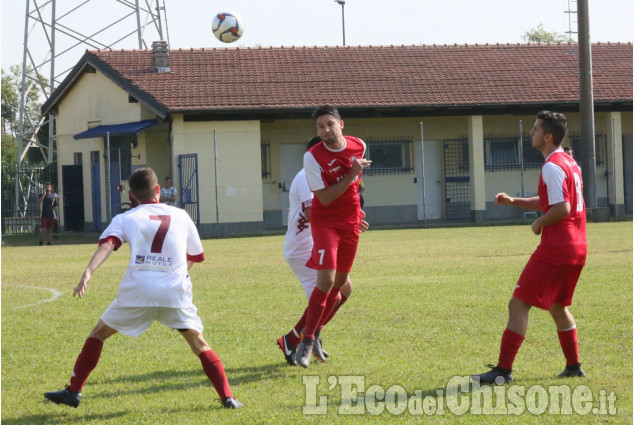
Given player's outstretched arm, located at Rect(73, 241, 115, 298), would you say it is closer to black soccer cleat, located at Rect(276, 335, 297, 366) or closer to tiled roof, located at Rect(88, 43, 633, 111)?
black soccer cleat, located at Rect(276, 335, 297, 366)

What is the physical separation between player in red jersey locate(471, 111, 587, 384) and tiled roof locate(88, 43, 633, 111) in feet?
73.3

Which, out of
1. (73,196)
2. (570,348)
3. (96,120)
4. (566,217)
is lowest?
(570,348)

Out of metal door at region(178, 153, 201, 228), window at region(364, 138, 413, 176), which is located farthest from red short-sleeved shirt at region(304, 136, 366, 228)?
window at region(364, 138, 413, 176)

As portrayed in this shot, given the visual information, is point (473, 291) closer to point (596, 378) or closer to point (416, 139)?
point (596, 378)

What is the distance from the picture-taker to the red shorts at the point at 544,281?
6.78 metres

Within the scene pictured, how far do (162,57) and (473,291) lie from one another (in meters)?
21.8

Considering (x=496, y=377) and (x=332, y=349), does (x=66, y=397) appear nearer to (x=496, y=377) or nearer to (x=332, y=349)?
(x=332, y=349)

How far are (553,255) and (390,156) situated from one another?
1004 inches

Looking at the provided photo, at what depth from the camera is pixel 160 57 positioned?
32000 millimetres

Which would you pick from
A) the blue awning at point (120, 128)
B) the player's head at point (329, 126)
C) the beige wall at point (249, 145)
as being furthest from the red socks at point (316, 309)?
the blue awning at point (120, 128)

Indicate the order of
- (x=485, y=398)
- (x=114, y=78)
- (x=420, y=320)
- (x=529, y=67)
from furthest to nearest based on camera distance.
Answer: (x=529, y=67) < (x=114, y=78) < (x=420, y=320) < (x=485, y=398)

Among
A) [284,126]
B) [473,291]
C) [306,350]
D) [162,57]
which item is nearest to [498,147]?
[284,126]

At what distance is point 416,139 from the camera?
3234 centimetres

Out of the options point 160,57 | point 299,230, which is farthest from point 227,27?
point 299,230
